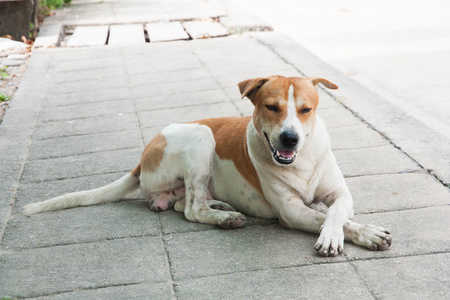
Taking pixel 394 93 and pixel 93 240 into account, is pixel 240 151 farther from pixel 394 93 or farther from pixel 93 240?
pixel 394 93

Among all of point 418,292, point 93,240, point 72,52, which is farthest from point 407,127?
point 72,52

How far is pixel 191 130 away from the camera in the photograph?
13.8 feet

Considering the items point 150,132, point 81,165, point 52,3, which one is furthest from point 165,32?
point 81,165

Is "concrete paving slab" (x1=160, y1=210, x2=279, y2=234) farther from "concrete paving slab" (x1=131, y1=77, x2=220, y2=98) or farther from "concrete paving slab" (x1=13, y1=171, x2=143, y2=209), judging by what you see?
"concrete paving slab" (x1=131, y1=77, x2=220, y2=98)

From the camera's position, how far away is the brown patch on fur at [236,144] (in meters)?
3.98

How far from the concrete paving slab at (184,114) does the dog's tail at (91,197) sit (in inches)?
74.1

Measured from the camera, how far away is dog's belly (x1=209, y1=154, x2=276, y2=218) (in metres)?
4.00

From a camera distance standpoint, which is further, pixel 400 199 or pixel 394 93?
pixel 394 93

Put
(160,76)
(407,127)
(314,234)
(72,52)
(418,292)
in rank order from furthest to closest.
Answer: (72,52), (160,76), (407,127), (314,234), (418,292)


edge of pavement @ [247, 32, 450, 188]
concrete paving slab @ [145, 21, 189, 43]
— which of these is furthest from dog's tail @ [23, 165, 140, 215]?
concrete paving slab @ [145, 21, 189, 43]

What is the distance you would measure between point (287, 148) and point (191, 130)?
986mm

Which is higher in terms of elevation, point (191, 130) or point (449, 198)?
point (191, 130)

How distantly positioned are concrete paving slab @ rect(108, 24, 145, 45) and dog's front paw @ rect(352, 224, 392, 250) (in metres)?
7.80

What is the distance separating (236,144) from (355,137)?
185cm
